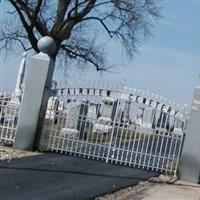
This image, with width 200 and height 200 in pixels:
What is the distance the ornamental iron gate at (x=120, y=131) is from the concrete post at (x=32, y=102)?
2.77 feet

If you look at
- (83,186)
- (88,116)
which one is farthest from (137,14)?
(83,186)

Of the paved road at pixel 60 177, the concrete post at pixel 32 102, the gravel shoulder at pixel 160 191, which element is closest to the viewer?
the paved road at pixel 60 177

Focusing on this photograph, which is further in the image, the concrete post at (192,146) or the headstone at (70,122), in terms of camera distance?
the headstone at (70,122)

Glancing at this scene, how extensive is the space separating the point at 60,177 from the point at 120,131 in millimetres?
5138

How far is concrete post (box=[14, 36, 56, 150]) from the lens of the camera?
17734mm

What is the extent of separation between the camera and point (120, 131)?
18.2 meters

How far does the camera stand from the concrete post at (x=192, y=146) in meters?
17.0

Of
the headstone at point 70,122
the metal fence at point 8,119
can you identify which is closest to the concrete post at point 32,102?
the metal fence at point 8,119

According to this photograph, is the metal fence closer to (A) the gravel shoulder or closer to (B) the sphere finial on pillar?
(B) the sphere finial on pillar

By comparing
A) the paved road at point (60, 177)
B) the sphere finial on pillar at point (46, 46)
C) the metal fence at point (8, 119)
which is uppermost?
the sphere finial on pillar at point (46, 46)

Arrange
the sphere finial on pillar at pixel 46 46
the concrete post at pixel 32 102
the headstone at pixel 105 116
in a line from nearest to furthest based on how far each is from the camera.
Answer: the concrete post at pixel 32 102 < the sphere finial on pillar at pixel 46 46 < the headstone at pixel 105 116

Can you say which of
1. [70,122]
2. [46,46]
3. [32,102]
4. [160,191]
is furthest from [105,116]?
[160,191]

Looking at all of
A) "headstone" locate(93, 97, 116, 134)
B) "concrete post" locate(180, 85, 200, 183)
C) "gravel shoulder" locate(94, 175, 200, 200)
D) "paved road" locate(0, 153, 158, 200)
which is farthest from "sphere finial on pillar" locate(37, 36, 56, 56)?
"gravel shoulder" locate(94, 175, 200, 200)

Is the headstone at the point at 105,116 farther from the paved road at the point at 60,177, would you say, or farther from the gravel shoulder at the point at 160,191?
the gravel shoulder at the point at 160,191
